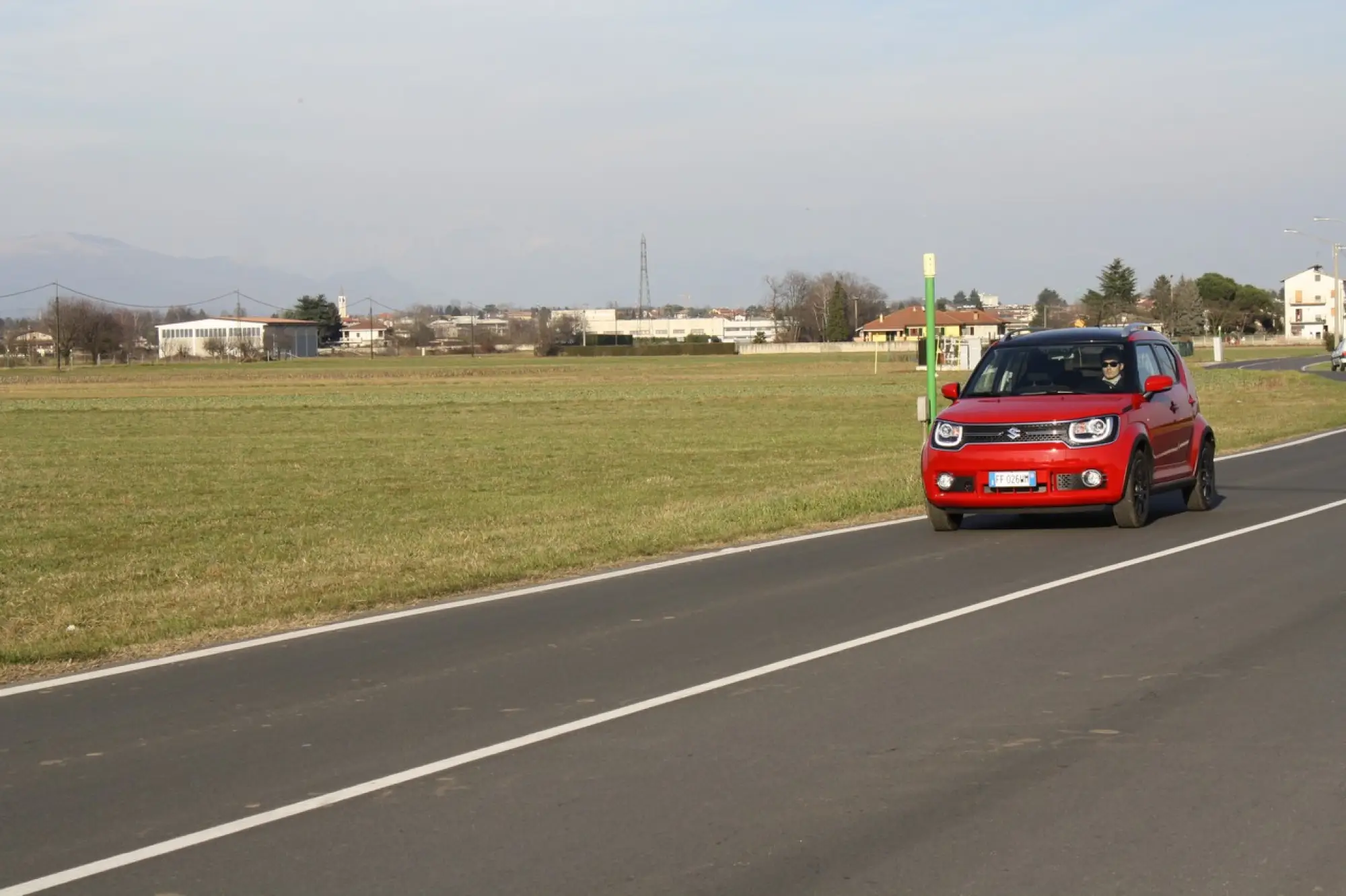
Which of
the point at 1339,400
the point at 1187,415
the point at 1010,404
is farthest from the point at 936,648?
the point at 1339,400

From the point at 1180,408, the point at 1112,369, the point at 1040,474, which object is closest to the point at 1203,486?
the point at 1180,408

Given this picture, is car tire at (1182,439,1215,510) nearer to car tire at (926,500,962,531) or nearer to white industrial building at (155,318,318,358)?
car tire at (926,500,962,531)

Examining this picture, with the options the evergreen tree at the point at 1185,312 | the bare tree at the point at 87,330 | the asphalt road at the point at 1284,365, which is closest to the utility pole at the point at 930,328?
the asphalt road at the point at 1284,365

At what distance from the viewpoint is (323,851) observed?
567 cm

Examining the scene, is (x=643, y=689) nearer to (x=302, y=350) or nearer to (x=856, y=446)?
(x=856, y=446)

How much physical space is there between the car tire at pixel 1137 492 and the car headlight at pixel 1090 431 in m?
0.35

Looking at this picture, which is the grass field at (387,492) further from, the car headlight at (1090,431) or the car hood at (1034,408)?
the car headlight at (1090,431)

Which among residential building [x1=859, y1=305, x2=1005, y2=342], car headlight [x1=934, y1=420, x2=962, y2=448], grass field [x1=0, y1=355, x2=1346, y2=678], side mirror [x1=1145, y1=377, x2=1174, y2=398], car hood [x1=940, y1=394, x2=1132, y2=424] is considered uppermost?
residential building [x1=859, y1=305, x2=1005, y2=342]

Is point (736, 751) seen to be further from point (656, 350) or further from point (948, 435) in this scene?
point (656, 350)

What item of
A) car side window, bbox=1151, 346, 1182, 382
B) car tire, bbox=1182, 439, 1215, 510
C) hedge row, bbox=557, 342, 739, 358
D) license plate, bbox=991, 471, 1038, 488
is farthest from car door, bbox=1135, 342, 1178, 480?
hedge row, bbox=557, 342, 739, 358

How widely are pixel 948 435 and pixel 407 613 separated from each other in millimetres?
5730

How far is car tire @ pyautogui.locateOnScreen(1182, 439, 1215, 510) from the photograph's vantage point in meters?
16.0

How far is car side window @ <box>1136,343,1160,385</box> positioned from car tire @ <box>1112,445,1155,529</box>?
105 centimetres

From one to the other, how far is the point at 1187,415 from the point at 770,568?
559cm
